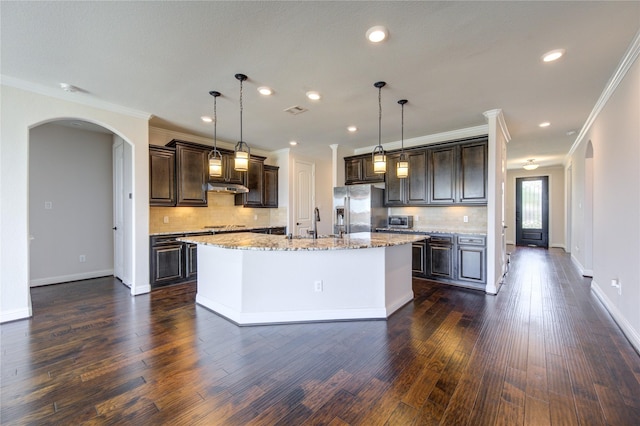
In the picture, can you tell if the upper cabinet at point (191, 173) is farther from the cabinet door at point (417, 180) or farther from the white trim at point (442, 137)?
the cabinet door at point (417, 180)

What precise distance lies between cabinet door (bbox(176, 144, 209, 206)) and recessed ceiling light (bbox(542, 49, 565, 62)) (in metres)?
4.93

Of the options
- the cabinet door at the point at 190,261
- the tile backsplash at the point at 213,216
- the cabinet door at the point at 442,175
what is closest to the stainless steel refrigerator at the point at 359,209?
the cabinet door at the point at 442,175

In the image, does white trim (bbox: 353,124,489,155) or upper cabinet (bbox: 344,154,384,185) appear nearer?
white trim (bbox: 353,124,489,155)

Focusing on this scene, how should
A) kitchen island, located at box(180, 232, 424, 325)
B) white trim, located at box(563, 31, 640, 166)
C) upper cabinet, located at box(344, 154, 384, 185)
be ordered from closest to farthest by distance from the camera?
white trim, located at box(563, 31, 640, 166)
kitchen island, located at box(180, 232, 424, 325)
upper cabinet, located at box(344, 154, 384, 185)

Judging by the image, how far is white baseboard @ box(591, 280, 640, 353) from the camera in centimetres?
254

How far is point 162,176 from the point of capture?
463 centimetres

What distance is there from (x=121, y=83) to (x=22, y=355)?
285 cm

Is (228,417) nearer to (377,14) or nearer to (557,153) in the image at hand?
(377,14)

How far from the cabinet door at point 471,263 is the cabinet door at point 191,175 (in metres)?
4.59

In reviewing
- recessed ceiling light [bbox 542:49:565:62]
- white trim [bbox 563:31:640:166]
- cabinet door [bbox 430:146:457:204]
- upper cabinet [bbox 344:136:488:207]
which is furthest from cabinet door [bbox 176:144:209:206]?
white trim [bbox 563:31:640:166]

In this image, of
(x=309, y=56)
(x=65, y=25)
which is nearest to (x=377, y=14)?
(x=309, y=56)

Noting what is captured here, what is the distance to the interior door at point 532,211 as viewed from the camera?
9.48 metres

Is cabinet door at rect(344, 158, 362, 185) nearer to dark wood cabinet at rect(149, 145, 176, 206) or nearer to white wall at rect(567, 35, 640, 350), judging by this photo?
dark wood cabinet at rect(149, 145, 176, 206)

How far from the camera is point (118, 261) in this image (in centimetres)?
503
